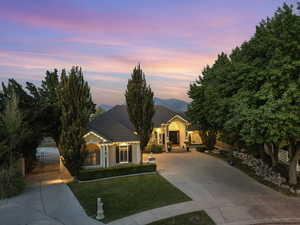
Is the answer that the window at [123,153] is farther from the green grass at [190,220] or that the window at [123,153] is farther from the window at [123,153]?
the green grass at [190,220]

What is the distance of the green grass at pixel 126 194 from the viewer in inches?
362

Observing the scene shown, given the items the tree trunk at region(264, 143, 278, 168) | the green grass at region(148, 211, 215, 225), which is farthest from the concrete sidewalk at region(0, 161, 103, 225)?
the tree trunk at region(264, 143, 278, 168)

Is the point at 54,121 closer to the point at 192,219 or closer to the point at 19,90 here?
the point at 19,90

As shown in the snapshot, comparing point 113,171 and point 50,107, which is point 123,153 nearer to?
point 113,171

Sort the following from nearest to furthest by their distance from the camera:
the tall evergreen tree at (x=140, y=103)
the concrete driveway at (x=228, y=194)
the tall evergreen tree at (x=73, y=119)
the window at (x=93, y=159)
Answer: the concrete driveway at (x=228, y=194) < the tall evergreen tree at (x=73, y=119) < the tall evergreen tree at (x=140, y=103) < the window at (x=93, y=159)

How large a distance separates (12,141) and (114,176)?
25.9 feet

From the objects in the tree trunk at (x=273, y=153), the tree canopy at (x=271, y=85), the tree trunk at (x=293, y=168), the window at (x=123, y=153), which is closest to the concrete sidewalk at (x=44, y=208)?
the window at (x=123, y=153)

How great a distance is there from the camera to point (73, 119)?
1409cm

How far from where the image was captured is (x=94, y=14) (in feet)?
51.3

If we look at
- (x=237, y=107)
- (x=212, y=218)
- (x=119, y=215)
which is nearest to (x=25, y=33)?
(x=119, y=215)

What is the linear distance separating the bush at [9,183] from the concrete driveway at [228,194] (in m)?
10.5

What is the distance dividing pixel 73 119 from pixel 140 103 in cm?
603

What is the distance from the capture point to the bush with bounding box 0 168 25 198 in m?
10.9

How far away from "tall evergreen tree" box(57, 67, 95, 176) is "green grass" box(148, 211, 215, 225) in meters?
8.81
